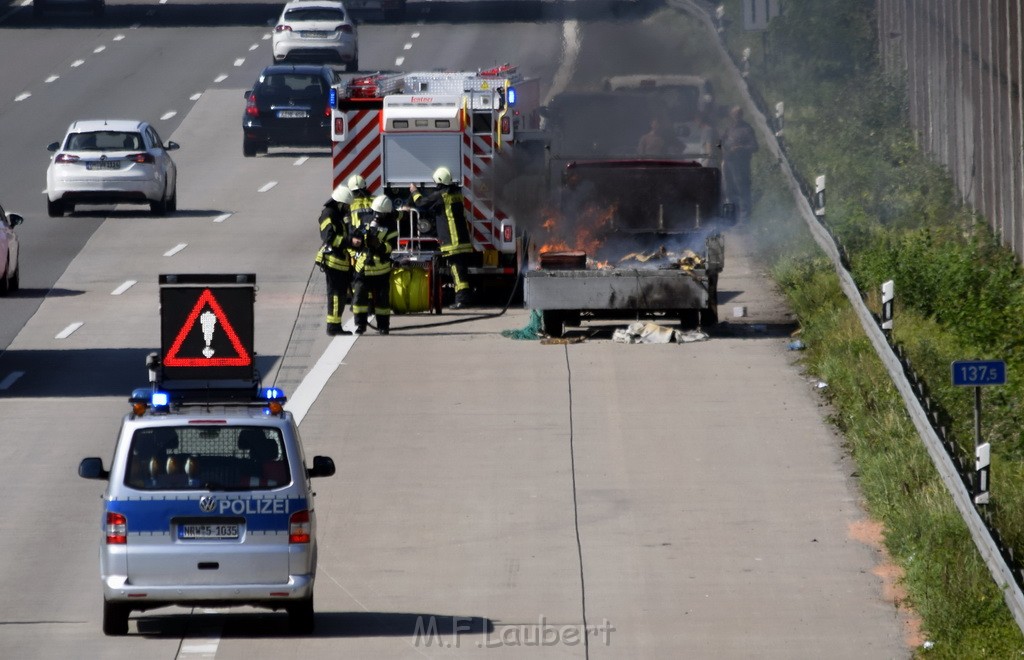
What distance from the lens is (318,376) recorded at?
69.6 ft

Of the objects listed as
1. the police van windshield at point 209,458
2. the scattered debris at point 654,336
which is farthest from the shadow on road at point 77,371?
the police van windshield at point 209,458

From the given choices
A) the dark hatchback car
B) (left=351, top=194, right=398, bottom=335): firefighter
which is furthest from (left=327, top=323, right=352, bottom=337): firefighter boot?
the dark hatchback car

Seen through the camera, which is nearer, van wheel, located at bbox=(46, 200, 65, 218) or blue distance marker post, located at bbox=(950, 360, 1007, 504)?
blue distance marker post, located at bbox=(950, 360, 1007, 504)

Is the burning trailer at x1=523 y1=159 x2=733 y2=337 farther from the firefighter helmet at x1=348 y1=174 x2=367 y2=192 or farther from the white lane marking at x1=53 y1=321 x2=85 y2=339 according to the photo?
the white lane marking at x1=53 y1=321 x2=85 y2=339

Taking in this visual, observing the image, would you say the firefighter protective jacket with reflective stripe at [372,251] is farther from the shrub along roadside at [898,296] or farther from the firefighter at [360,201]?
the shrub along roadside at [898,296]

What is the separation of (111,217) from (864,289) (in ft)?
50.9

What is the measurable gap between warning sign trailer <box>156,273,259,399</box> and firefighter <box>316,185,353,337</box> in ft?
23.6

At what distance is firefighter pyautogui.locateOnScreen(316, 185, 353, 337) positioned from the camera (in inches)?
916

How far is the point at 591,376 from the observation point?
20.9 meters

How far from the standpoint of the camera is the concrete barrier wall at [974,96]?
25.3 metres

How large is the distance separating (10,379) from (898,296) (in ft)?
30.5

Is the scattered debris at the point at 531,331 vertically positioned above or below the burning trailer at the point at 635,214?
below

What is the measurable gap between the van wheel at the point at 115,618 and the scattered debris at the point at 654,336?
10813mm

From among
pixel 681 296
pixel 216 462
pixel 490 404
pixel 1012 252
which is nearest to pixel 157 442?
pixel 216 462
